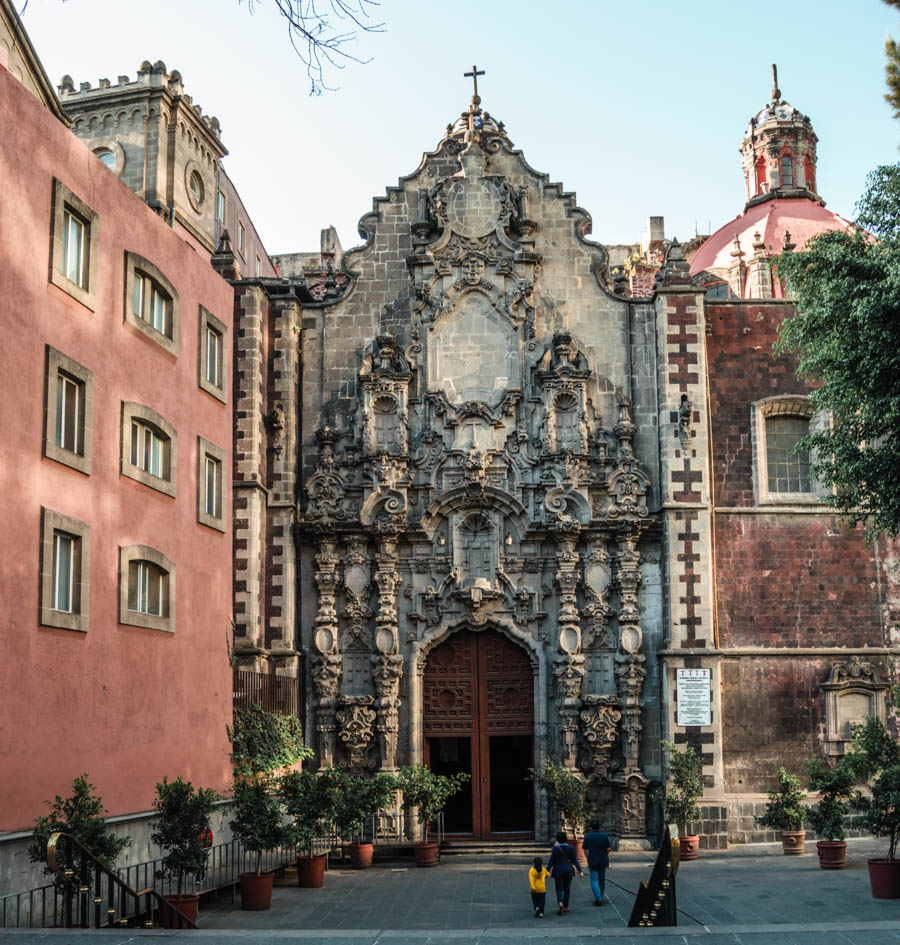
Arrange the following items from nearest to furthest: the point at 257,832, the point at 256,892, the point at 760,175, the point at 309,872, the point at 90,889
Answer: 1. the point at 90,889
2. the point at 256,892
3. the point at 257,832
4. the point at 309,872
5. the point at 760,175

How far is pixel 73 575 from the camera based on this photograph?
64.0 feet

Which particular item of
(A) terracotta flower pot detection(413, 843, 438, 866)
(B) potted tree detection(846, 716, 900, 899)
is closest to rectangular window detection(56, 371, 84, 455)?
(A) terracotta flower pot detection(413, 843, 438, 866)

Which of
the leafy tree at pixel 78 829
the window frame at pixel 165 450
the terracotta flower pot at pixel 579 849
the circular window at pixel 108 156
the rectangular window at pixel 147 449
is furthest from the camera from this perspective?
the circular window at pixel 108 156

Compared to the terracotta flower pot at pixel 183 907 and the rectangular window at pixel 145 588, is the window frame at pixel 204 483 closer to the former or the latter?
the rectangular window at pixel 145 588

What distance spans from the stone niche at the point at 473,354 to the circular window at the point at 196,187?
73.3ft

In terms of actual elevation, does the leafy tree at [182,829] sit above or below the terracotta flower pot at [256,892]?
above

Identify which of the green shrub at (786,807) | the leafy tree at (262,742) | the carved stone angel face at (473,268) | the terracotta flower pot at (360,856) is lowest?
the terracotta flower pot at (360,856)

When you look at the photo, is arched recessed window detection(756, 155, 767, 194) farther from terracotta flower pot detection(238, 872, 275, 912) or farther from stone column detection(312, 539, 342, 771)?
terracotta flower pot detection(238, 872, 275, 912)

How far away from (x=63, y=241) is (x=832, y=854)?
16.8 metres

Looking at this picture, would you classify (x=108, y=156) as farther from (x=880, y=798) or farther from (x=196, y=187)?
(x=880, y=798)

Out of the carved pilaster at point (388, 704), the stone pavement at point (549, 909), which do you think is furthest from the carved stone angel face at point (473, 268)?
the stone pavement at point (549, 909)

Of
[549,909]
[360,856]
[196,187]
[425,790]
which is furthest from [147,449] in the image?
[196,187]

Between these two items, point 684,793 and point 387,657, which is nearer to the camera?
point 684,793

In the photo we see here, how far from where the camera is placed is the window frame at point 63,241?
63.5ft
